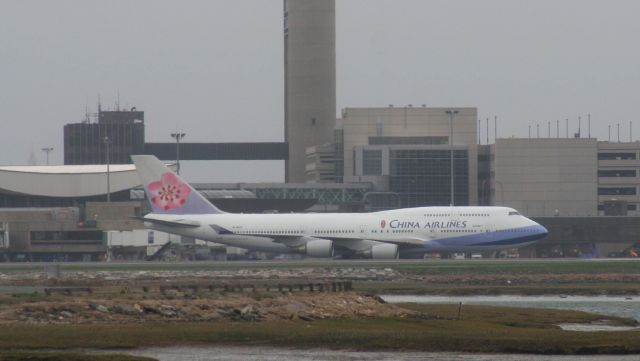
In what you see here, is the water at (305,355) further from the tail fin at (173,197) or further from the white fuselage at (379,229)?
the tail fin at (173,197)

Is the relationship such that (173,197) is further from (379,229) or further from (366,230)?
(379,229)

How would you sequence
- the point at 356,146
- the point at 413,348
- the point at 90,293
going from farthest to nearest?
the point at 356,146, the point at 90,293, the point at 413,348

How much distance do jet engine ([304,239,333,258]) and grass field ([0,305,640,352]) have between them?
54.6 metres

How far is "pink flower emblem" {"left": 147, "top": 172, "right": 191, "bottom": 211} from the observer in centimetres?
10794

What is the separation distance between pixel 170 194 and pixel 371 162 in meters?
68.5

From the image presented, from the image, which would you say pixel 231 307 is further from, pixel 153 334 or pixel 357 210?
pixel 357 210

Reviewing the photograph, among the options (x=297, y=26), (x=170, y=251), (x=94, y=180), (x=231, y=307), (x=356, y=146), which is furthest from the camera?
(x=297, y=26)

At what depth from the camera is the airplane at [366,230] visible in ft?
341

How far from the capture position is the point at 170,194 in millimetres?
108125

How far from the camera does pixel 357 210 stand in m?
160

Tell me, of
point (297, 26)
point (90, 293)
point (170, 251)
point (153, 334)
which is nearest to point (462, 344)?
point (153, 334)

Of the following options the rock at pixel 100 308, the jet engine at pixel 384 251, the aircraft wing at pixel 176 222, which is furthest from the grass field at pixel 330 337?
the aircraft wing at pixel 176 222

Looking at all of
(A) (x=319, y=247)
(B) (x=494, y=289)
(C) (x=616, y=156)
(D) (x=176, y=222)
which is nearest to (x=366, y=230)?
(A) (x=319, y=247)

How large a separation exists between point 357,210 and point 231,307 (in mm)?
109769
